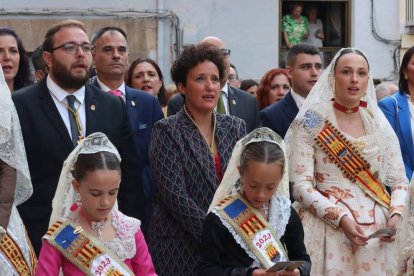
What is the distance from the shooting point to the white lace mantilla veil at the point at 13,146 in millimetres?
5789

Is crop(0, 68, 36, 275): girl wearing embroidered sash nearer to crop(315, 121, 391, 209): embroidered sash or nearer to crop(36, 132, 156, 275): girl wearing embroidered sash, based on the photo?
crop(36, 132, 156, 275): girl wearing embroidered sash

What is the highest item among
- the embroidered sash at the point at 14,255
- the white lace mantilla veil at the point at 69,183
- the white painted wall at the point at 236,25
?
the white painted wall at the point at 236,25

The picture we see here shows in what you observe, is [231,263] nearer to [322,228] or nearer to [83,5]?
[322,228]

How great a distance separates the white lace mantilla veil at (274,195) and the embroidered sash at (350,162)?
1063 mm

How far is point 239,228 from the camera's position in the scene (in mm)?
5547

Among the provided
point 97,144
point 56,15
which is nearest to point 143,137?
point 97,144

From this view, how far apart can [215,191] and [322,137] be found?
1.04 m

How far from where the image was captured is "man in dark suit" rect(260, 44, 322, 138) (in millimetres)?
7594

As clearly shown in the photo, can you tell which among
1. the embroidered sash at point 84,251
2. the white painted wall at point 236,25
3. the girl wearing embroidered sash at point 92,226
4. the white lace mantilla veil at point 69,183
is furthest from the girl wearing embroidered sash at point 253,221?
the white painted wall at point 236,25

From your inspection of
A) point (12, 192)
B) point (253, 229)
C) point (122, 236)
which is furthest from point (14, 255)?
point (253, 229)

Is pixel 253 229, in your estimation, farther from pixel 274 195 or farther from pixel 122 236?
pixel 122 236

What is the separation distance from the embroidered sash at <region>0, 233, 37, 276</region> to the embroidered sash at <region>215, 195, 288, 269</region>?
3.43ft

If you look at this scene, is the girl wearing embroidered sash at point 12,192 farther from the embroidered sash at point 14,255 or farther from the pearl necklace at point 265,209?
the pearl necklace at point 265,209

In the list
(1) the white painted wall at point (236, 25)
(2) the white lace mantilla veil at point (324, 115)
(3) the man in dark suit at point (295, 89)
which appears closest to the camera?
(2) the white lace mantilla veil at point (324, 115)
